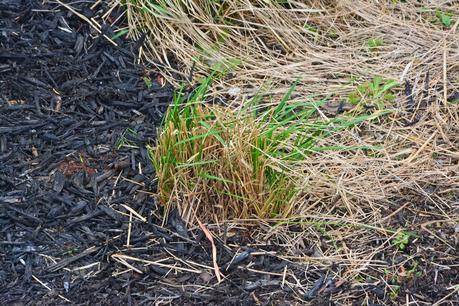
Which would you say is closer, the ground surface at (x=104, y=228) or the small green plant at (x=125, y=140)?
the ground surface at (x=104, y=228)

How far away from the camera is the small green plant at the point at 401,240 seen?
312cm

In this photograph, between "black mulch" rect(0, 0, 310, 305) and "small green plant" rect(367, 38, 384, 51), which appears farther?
"small green plant" rect(367, 38, 384, 51)

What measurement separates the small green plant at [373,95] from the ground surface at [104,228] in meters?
0.80

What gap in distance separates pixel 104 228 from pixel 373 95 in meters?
1.57

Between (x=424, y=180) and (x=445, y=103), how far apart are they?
0.62 meters

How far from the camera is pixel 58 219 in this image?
314 centimetres

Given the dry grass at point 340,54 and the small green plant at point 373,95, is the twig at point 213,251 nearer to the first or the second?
the dry grass at point 340,54

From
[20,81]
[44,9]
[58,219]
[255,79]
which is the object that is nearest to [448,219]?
[255,79]

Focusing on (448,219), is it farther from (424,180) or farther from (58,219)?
(58,219)

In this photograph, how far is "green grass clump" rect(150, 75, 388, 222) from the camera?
10.2 ft

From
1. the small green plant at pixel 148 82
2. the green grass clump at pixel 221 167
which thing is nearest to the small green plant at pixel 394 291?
the green grass clump at pixel 221 167

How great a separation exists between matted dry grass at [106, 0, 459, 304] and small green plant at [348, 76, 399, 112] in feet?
0.15

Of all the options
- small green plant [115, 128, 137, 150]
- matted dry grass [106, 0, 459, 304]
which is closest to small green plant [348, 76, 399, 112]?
matted dry grass [106, 0, 459, 304]

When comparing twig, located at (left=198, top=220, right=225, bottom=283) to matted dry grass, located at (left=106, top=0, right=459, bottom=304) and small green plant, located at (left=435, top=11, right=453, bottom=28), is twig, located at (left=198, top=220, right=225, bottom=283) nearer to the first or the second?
matted dry grass, located at (left=106, top=0, right=459, bottom=304)
